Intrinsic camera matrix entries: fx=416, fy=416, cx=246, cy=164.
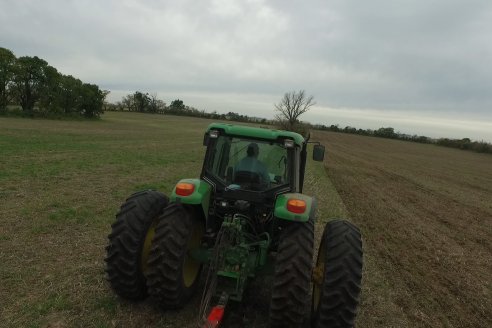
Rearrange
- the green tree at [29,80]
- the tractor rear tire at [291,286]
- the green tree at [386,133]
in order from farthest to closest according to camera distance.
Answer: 1. the green tree at [386,133]
2. the green tree at [29,80]
3. the tractor rear tire at [291,286]

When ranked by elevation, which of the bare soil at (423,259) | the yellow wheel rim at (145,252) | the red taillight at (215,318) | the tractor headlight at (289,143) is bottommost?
the bare soil at (423,259)

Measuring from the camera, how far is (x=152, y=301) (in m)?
4.32

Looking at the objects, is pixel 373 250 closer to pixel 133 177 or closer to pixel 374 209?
pixel 374 209

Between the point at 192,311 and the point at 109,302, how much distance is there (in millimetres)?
876

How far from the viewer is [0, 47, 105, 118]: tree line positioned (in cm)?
4053

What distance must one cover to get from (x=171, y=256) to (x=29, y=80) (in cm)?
4543

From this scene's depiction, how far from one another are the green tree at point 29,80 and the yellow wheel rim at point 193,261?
1701 inches

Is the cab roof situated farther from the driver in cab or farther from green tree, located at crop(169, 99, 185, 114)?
green tree, located at crop(169, 99, 185, 114)

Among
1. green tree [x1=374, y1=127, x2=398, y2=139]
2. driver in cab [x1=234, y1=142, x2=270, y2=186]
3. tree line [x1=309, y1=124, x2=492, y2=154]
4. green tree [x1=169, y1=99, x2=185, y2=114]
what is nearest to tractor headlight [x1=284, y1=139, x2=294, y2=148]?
driver in cab [x1=234, y1=142, x2=270, y2=186]

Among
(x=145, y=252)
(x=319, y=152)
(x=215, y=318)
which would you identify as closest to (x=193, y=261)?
(x=145, y=252)

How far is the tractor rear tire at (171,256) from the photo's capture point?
3725 millimetres

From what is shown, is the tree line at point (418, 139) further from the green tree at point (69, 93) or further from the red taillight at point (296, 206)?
the red taillight at point (296, 206)

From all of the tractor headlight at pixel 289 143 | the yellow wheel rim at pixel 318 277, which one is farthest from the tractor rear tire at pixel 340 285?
the tractor headlight at pixel 289 143

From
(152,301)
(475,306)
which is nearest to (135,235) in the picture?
(152,301)
